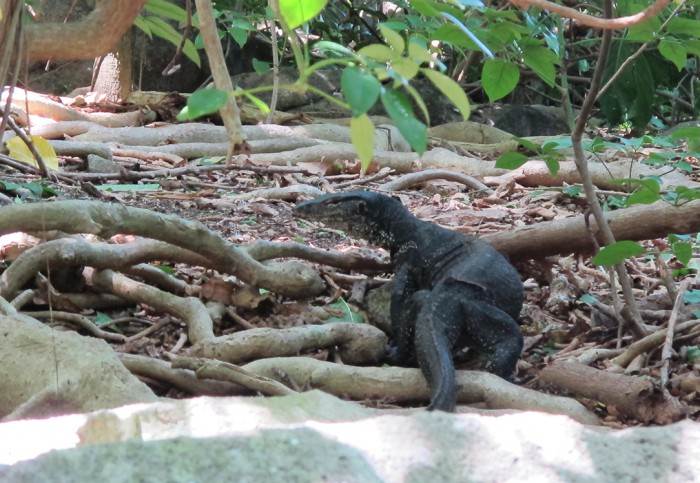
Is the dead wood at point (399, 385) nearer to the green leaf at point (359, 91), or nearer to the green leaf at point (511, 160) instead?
the green leaf at point (511, 160)

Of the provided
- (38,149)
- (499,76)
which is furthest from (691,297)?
(38,149)

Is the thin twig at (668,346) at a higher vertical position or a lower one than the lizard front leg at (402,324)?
higher

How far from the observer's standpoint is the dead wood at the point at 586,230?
3391mm

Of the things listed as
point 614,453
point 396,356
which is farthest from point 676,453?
point 396,356

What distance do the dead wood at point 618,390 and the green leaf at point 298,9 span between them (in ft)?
6.52

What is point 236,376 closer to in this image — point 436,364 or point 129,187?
point 436,364

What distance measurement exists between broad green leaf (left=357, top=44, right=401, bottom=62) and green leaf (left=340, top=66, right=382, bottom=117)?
15 centimetres

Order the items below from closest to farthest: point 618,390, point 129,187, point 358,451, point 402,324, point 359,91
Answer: point 359,91 → point 358,451 → point 618,390 → point 402,324 → point 129,187

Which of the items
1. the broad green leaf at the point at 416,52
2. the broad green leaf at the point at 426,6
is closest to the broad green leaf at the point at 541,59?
the broad green leaf at the point at 426,6

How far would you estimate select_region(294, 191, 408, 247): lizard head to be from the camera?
166 inches

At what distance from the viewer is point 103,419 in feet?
5.00

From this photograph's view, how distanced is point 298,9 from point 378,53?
0.45ft

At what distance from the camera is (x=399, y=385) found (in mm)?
2902

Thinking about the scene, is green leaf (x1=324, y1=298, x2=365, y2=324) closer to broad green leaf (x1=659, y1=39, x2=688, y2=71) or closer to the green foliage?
broad green leaf (x1=659, y1=39, x2=688, y2=71)
